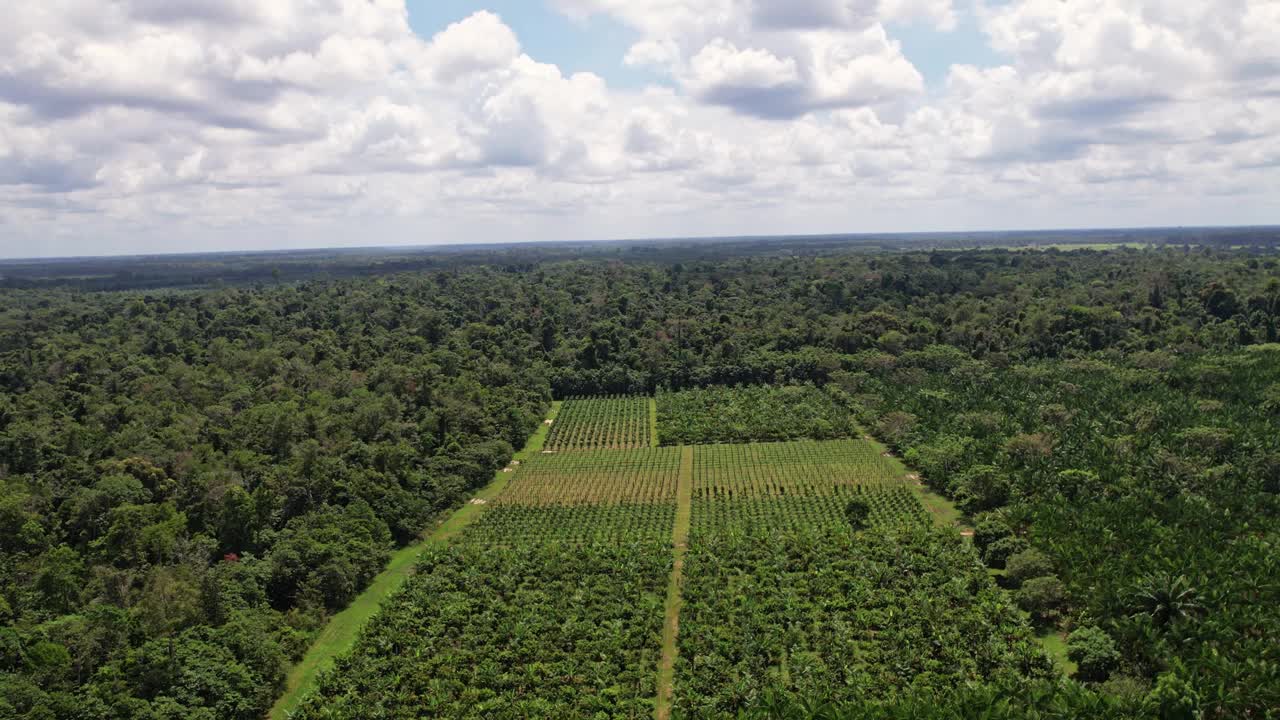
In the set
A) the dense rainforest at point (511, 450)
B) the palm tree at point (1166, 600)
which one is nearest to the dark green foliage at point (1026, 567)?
the dense rainforest at point (511, 450)

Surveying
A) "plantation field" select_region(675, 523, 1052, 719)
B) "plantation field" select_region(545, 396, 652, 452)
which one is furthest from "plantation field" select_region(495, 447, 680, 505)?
"plantation field" select_region(675, 523, 1052, 719)

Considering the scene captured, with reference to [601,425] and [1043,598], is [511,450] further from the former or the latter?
[1043,598]

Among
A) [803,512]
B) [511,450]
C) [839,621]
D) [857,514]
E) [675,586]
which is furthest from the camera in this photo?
[511,450]

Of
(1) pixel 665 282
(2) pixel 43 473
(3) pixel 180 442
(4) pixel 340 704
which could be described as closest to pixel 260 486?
(3) pixel 180 442

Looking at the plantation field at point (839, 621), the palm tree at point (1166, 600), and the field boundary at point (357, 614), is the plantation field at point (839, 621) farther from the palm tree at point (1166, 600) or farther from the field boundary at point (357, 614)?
the field boundary at point (357, 614)

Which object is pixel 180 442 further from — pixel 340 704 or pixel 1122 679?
pixel 1122 679

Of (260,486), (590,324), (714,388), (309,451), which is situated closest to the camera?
(260,486)

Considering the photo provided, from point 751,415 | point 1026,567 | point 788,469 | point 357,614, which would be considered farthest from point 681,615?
point 751,415
